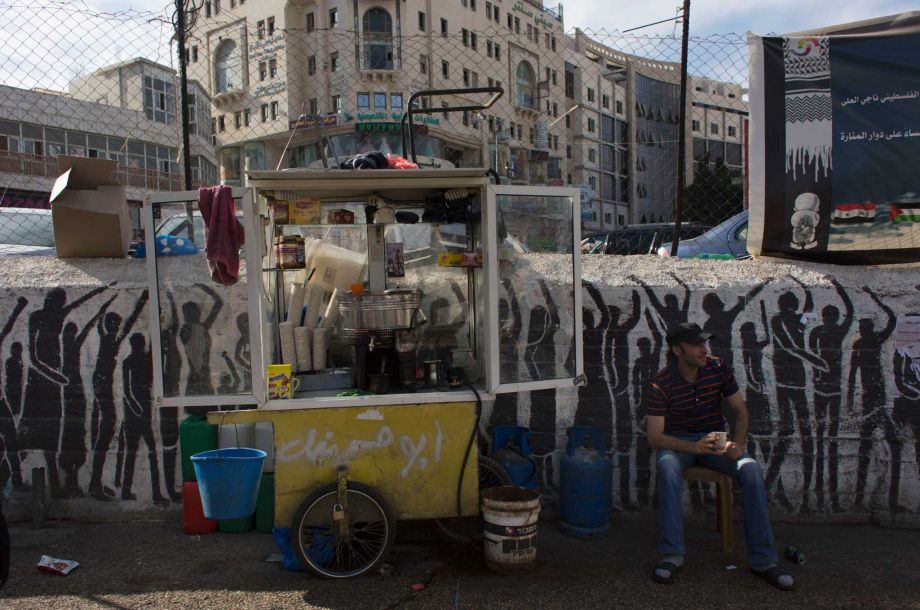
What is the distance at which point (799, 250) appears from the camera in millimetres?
4598

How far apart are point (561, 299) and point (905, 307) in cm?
220

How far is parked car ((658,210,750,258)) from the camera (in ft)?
21.7

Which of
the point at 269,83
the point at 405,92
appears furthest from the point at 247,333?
the point at 405,92

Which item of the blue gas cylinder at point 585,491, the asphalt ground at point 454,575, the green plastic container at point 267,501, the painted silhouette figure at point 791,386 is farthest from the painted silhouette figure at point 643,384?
the green plastic container at point 267,501

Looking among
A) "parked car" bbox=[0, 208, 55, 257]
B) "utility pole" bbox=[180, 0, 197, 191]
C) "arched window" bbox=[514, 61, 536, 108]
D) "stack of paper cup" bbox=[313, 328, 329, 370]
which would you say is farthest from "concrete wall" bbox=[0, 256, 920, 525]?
"arched window" bbox=[514, 61, 536, 108]

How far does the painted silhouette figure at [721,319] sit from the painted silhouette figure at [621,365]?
0.44 meters

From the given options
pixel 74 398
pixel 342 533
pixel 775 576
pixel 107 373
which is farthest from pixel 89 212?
pixel 775 576

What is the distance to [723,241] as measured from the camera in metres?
6.65

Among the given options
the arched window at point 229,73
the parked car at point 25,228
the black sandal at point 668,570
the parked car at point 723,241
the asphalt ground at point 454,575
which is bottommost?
the asphalt ground at point 454,575

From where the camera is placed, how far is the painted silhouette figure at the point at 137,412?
4332mm

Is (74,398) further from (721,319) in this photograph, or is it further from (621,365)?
(721,319)

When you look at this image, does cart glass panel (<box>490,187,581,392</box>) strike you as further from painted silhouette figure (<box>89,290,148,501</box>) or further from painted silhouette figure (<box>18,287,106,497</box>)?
painted silhouette figure (<box>18,287,106,497</box>)

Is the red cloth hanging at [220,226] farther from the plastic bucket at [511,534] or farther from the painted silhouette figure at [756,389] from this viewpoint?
the painted silhouette figure at [756,389]

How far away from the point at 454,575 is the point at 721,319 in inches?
89.5
